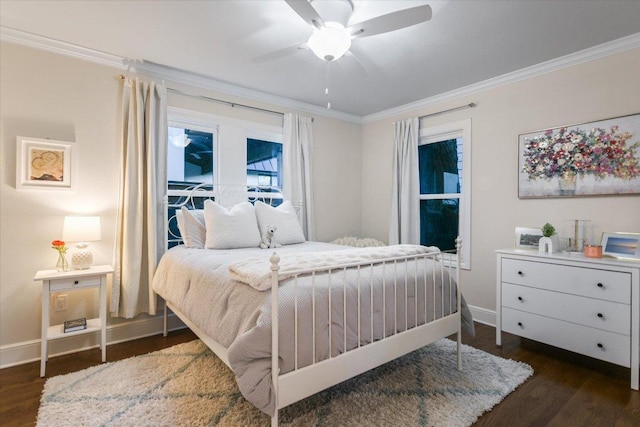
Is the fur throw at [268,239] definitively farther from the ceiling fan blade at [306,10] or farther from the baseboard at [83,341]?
the ceiling fan blade at [306,10]

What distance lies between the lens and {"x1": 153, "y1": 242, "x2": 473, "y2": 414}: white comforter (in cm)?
140

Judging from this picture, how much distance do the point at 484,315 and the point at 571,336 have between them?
0.97 m

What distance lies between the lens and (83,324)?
2521mm

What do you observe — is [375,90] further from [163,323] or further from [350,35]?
[163,323]

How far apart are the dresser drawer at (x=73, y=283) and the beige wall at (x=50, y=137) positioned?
365mm

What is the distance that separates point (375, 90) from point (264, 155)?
57.1 inches

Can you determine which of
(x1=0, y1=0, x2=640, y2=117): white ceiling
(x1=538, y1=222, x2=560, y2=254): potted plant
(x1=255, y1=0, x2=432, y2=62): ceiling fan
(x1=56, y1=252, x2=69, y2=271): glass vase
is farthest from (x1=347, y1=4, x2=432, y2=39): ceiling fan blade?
(x1=56, y1=252, x2=69, y2=271): glass vase

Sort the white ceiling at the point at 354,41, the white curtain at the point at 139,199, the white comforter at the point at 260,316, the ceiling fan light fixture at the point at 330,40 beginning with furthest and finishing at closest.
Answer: the white curtain at the point at 139,199 → the white ceiling at the point at 354,41 → the ceiling fan light fixture at the point at 330,40 → the white comforter at the point at 260,316

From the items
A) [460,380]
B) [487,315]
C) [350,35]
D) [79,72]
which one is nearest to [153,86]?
[79,72]

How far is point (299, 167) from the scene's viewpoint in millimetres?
3939

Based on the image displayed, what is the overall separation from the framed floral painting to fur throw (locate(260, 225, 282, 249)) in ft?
7.72

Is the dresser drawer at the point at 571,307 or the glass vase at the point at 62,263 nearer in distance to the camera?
the dresser drawer at the point at 571,307

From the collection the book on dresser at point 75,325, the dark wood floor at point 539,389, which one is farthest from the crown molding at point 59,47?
the dark wood floor at point 539,389

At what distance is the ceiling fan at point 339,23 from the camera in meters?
1.76
